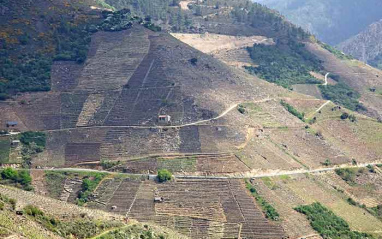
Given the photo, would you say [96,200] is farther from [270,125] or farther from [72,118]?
[270,125]

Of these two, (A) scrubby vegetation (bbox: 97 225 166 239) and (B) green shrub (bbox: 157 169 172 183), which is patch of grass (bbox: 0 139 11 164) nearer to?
(B) green shrub (bbox: 157 169 172 183)

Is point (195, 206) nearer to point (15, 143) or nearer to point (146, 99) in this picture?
point (146, 99)

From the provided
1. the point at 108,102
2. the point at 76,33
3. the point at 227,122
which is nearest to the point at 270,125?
the point at 227,122

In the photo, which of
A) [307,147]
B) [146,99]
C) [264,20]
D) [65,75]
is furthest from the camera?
[264,20]

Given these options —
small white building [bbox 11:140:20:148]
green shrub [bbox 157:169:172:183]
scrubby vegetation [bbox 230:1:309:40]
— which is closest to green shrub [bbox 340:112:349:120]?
green shrub [bbox 157:169:172:183]

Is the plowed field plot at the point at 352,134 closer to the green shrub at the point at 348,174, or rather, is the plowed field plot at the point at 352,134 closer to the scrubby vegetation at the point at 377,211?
the green shrub at the point at 348,174

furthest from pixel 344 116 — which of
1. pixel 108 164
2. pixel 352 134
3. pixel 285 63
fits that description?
pixel 108 164
